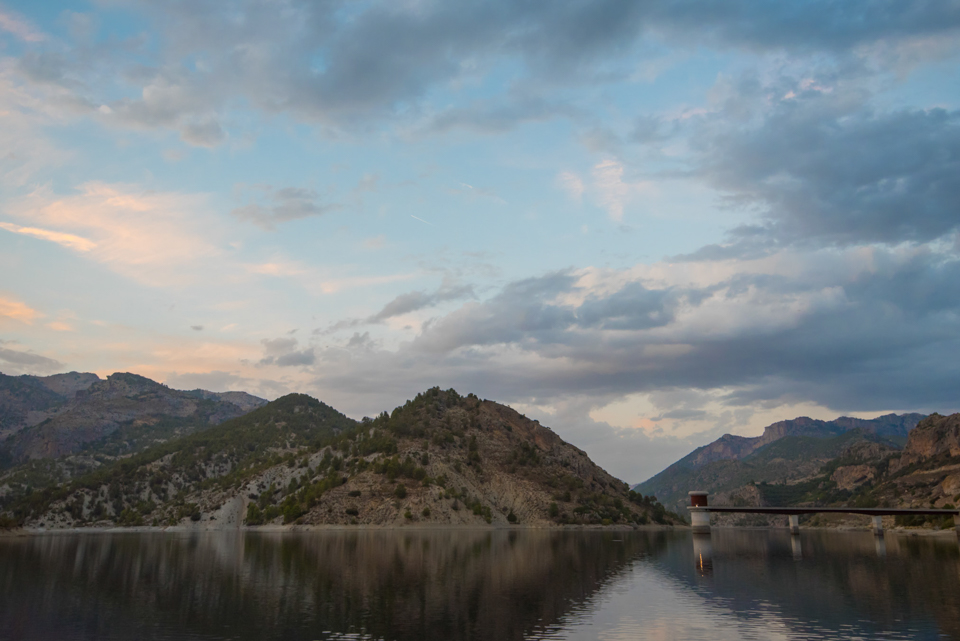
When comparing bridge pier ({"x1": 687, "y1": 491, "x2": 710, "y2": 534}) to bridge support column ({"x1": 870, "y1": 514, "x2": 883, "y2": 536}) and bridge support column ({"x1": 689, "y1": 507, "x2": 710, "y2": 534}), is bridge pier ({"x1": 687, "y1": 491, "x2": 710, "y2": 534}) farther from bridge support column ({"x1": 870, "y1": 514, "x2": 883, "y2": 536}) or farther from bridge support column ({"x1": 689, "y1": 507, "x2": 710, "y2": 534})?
bridge support column ({"x1": 870, "y1": 514, "x2": 883, "y2": 536})

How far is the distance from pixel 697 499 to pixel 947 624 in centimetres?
16267

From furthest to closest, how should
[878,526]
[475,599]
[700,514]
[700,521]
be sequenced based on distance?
1. [700,514]
2. [700,521]
3. [878,526]
4. [475,599]

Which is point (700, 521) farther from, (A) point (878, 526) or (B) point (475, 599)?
(B) point (475, 599)

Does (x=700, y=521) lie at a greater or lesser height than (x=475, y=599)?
lesser

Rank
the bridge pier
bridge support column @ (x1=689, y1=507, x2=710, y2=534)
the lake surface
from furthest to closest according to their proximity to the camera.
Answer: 1. the bridge pier
2. bridge support column @ (x1=689, y1=507, x2=710, y2=534)
3. the lake surface

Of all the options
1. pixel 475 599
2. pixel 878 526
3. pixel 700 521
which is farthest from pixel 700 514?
pixel 475 599

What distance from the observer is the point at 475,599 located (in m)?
53.7

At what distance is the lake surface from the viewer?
4081 cm

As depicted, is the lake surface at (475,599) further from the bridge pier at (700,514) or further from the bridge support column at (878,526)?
the bridge pier at (700,514)

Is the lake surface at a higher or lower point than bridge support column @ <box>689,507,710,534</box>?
higher

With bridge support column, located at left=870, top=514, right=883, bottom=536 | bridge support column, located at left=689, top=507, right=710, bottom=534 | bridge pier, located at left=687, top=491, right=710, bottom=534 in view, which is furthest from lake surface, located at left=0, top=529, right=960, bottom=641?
bridge pier, located at left=687, top=491, right=710, bottom=534

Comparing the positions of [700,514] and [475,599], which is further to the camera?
[700,514]

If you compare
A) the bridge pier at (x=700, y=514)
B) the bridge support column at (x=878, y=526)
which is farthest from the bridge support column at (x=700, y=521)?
the bridge support column at (x=878, y=526)

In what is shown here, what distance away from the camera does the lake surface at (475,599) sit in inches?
1607
